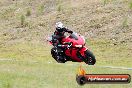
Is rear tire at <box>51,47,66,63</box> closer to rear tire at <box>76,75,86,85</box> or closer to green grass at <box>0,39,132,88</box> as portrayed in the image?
rear tire at <box>76,75,86,85</box>

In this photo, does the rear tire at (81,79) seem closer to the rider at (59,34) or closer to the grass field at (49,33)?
the rider at (59,34)

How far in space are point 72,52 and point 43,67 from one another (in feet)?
114

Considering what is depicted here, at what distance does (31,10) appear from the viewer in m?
79.2

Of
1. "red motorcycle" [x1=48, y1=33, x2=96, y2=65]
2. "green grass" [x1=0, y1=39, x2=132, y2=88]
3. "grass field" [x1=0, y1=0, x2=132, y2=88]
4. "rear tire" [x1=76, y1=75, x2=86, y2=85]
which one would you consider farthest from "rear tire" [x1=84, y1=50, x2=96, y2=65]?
"grass field" [x1=0, y1=0, x2=132, y2=88]

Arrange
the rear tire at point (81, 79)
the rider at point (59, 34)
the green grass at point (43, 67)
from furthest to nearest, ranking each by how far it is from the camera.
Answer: the green grass at point (43, 67) → the rear tire at point (81, 79) → the rider at point (59, 34)

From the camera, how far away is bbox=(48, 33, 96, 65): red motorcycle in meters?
10.5

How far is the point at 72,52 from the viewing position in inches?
418

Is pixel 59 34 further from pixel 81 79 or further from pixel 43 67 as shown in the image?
pixel 43 67

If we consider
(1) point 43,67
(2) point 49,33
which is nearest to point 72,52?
(1) point 43,67

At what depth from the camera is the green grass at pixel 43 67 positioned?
34.2 meters

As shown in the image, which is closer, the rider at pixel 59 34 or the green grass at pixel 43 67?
the rider at pixel 59 34

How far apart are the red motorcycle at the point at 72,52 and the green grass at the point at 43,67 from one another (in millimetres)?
18457

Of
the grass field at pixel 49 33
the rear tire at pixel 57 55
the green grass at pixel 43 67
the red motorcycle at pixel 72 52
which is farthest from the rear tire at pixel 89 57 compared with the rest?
the grass field at pixel 49 33

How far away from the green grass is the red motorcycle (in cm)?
1846
